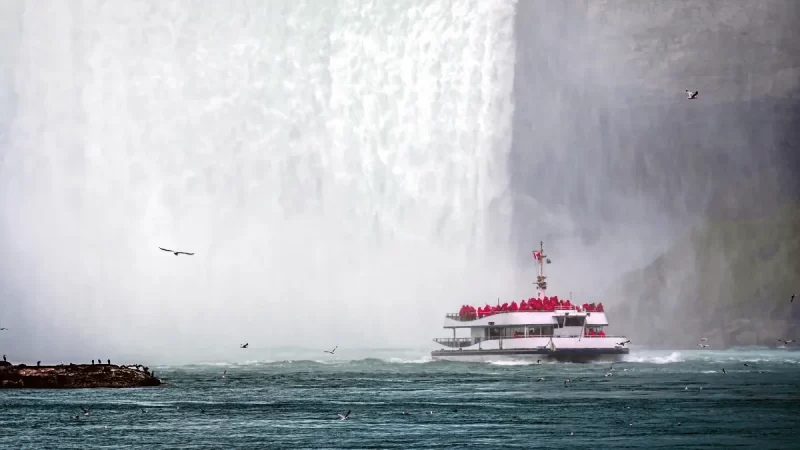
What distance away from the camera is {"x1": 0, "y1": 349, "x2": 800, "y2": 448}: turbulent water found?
251 ft

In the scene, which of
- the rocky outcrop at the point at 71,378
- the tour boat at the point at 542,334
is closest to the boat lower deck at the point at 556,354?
the tour boat at the point at 542,334

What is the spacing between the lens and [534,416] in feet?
295

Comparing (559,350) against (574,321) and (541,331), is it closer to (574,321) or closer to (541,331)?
(541,331)

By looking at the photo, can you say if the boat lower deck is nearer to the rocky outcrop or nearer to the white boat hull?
the white boat hull

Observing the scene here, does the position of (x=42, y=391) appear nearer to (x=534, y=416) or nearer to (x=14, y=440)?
(x=14, y=440)

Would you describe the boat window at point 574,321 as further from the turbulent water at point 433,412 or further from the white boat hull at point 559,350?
the turbulent water at point 433,412

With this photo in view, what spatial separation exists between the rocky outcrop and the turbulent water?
586cm

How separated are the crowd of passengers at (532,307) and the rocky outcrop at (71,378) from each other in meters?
53.4

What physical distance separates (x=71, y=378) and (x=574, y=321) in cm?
7121

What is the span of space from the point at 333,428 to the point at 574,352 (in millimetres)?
84654

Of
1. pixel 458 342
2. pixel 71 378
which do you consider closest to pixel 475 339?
pixel 458 342

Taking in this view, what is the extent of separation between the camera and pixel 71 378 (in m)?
140

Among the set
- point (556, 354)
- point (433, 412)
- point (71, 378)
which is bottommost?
point (433, 412)

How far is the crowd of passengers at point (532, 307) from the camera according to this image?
548 ft
